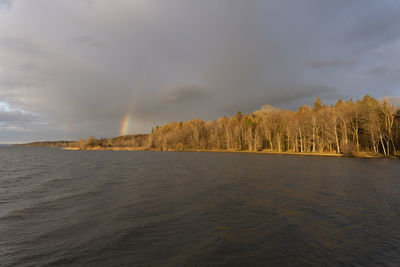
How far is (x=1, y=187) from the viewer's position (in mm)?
20250

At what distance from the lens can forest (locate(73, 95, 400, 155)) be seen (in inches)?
2537

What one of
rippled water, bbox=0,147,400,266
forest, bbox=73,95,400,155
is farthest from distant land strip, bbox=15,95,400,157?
rippled water, bbox=0,147,400,266

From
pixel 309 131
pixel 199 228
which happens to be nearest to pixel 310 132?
pixel 309 131

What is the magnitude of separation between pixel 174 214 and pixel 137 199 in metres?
5.10

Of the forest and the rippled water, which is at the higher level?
A: the forest

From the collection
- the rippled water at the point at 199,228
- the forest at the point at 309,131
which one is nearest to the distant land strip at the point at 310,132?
the forest at the point at 309,131

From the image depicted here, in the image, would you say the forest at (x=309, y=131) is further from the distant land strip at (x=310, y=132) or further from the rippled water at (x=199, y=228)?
the rippled water at (x=199, y=228)

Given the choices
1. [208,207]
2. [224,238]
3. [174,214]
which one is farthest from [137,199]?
[224,238]

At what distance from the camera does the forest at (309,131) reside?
64438 millimetres

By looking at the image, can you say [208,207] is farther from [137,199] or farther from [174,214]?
[137,199]

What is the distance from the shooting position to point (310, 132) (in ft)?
269

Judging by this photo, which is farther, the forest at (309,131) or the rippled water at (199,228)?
the forest at (309,131)

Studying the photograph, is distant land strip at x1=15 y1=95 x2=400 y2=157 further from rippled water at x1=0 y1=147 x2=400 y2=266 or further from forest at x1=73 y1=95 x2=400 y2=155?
rippled water at x1=0 y1=147 x2=400 y2=266

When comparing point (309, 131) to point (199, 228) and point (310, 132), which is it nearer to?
point (310, 132)
